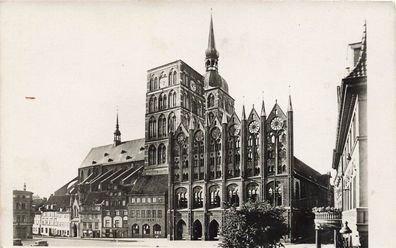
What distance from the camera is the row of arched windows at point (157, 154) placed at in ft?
61.8

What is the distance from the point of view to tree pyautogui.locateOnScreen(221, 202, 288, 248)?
37.3 feet

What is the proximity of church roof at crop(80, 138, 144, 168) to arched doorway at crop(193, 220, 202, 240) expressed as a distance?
360 centimetres

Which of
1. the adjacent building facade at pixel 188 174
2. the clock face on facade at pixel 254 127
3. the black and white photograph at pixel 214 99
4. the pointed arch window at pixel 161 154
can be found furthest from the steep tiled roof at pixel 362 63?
the pointed arch window at pixel 161 154

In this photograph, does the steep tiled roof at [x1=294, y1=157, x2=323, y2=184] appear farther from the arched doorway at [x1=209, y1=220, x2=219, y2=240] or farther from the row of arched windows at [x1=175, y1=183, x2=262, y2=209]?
the arched doorway at [x1=209, y1=220, x2=219, y2=240]

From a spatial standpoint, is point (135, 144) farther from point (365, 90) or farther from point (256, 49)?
point (365, 90)

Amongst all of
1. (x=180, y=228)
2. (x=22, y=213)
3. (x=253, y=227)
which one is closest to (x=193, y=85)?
(x=180, y=228)

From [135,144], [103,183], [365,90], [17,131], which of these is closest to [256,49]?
[365,90]

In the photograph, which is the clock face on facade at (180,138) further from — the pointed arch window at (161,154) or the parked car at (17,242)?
the parked car at (17,242)

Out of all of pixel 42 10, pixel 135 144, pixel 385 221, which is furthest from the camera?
pixel 135 144

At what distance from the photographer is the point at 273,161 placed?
1719 cm

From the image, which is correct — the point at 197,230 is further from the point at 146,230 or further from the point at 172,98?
the point at 172,98

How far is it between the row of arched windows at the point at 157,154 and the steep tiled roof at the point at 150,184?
0.67 metres

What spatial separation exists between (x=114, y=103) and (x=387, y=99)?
21.6 feet

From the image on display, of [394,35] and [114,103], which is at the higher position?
[394,35]
